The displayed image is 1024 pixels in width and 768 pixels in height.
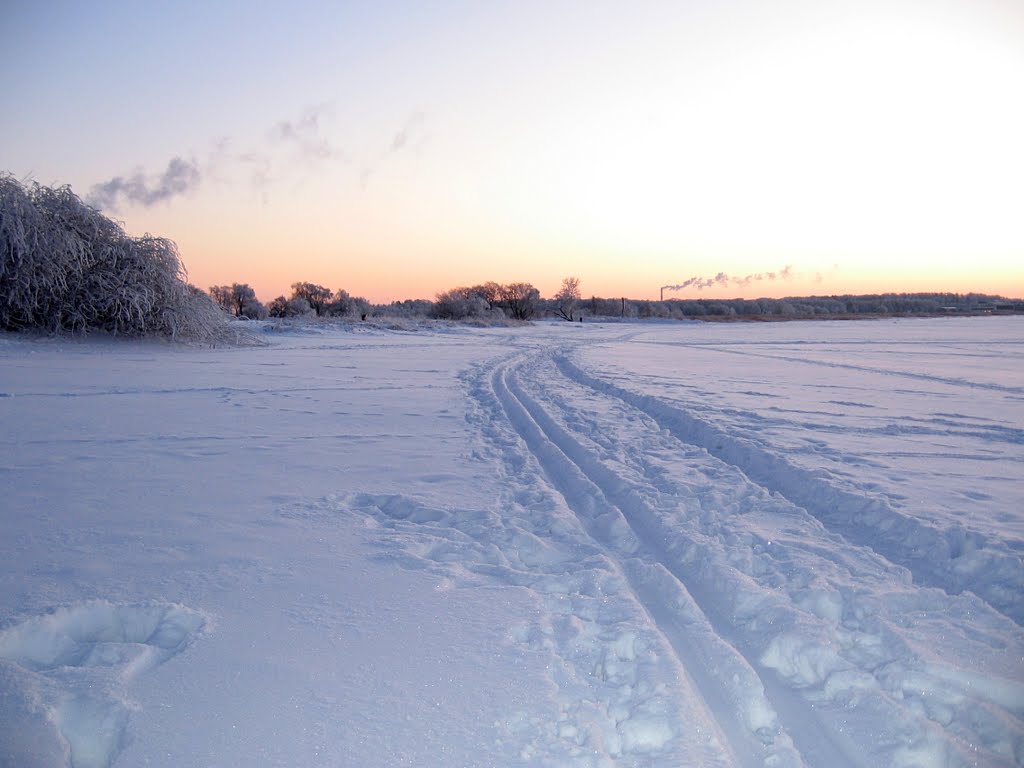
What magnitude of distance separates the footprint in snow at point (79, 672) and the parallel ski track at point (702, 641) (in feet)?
7.14

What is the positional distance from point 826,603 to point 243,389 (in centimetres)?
978

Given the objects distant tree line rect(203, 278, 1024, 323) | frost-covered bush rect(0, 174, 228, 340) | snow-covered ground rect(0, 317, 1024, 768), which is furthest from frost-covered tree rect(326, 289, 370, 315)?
snow-covered ground rect(0, 317, 1024, 768)

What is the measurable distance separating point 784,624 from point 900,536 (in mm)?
1714

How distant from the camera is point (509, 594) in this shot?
11.0ft

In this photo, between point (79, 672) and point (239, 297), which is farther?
point (239, 297)

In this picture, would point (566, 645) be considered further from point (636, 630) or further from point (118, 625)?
point (118, 625)

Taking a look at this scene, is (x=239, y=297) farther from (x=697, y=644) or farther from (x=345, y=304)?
(x=697, y=644)

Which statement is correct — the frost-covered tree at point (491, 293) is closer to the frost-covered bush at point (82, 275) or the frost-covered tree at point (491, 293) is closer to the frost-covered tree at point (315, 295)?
the frost-covered tree at point (315, 295)

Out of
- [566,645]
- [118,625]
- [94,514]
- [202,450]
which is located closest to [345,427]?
[202,450]

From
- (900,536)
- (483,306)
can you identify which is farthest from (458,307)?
(900,536)

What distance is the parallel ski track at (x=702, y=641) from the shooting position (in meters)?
2.30

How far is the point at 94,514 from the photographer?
433 cm

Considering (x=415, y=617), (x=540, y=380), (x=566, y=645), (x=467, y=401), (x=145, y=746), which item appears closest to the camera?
(x=145, y=746)

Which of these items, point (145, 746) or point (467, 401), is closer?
point (145, 746)
